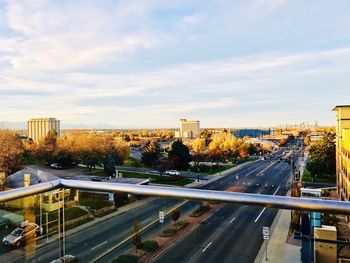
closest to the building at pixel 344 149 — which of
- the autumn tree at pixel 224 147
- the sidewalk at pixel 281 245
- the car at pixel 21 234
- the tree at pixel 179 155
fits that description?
the tree at pixel 179 155

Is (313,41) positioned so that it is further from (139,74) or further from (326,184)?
(139,74)

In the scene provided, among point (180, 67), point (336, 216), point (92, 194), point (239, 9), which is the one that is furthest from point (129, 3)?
point (180, 67)

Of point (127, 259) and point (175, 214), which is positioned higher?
point (175, 214)

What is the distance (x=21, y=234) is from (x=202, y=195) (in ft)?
3.35

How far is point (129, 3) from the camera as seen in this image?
799cm

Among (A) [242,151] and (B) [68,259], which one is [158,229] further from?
(A) [242,151]

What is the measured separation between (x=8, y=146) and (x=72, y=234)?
71.1 feet

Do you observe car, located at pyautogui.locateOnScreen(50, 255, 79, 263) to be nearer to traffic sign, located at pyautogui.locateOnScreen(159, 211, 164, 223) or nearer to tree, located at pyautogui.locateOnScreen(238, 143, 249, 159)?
traffic sign, located at pyautogui.locateOnScreen(159, 211, 164, 223)

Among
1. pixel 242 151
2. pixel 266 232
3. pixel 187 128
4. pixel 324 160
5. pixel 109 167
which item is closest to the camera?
pixel 266 232

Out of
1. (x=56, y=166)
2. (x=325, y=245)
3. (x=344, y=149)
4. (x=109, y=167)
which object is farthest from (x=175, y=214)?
(x=56, y=166)

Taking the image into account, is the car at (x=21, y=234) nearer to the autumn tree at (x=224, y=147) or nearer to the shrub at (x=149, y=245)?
the shrub at (x=149, y=245)

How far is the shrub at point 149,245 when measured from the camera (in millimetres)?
1664

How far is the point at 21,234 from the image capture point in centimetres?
177

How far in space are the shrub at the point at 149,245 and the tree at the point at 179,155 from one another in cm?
2515
